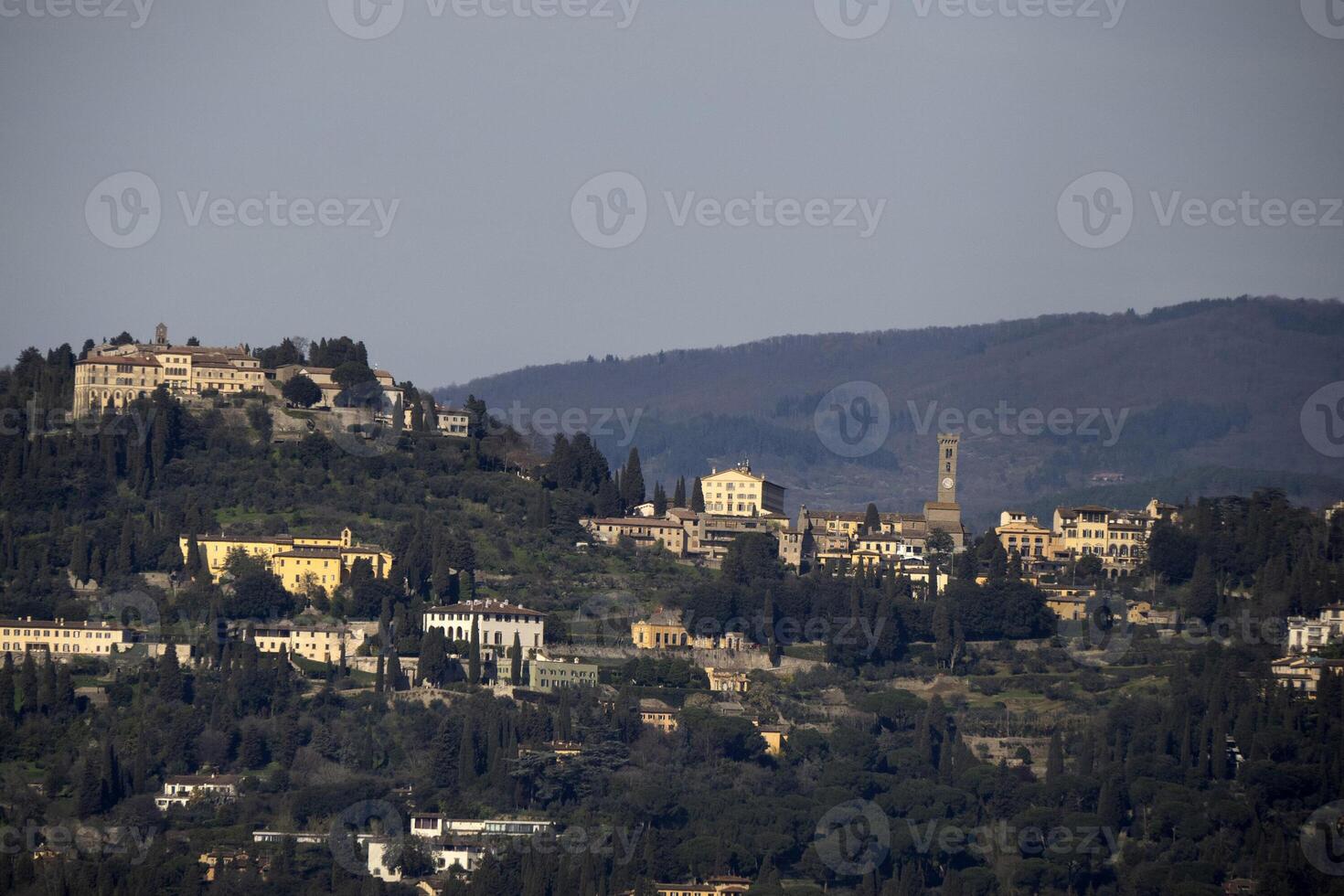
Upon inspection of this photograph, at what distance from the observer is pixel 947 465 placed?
392 ft

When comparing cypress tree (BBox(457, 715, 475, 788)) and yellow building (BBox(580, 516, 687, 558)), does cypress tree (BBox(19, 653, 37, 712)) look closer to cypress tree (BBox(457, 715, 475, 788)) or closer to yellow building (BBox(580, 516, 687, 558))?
cypress tree (BBox(457, 715, 475, 788))

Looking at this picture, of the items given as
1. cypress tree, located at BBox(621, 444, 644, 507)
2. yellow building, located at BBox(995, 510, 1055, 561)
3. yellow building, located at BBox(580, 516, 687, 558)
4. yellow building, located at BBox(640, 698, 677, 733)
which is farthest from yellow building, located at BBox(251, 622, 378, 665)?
yellow building, located at BBox(995, 510, 1055, 561)

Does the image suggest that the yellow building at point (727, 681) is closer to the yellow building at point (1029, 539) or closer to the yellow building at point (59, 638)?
the yellow building at point (59, 638)

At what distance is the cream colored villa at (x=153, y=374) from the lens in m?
100

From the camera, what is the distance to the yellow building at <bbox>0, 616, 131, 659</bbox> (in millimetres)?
86375

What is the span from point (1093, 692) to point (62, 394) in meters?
36.7

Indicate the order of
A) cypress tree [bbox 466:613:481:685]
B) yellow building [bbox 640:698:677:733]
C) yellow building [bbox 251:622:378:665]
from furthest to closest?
yellow building [bbox 251:622:378:665] < cypress tree [bbox 466:613:481:685] < yellow building [bbox 640:698:677:733]

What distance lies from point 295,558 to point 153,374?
44.8 ft

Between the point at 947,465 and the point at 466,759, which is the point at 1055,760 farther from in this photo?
the point at 947,465

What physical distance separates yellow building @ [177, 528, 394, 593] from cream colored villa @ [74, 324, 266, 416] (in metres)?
9.94

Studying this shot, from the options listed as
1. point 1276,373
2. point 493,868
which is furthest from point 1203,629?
point 1276,373

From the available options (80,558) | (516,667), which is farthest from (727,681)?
(80,558)

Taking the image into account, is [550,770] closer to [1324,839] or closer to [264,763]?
[264,763]

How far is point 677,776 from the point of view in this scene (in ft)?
270
